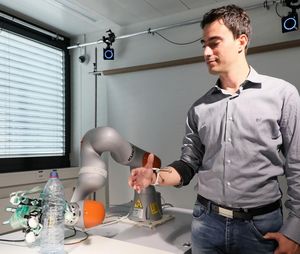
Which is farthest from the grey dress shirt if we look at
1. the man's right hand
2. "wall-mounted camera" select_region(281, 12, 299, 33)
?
"wall-mounted camera" select_region(281, 12, 299, 33)

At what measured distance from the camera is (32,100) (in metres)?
2.61

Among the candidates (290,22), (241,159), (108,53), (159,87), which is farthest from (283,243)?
(108,53)

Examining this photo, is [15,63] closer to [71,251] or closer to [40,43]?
[40,43]

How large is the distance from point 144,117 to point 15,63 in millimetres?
1233

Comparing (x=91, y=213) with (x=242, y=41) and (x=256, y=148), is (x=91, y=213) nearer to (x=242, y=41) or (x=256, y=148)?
(x=256, y=148)

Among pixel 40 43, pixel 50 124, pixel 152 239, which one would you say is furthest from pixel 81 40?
pixel 152 239

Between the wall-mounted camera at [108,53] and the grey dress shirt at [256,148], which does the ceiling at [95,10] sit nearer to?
the wall-mounted camera at [108,53]

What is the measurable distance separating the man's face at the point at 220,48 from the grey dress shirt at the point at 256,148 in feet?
0.34

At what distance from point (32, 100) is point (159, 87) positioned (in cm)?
119

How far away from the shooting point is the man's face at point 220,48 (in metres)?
1.12

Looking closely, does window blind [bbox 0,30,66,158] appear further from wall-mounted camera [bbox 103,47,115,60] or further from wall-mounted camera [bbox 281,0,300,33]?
wall-mounted camera [bbox 281,0,300,33]

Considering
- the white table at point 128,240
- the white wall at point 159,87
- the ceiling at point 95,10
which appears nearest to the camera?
the white table at point 128,240

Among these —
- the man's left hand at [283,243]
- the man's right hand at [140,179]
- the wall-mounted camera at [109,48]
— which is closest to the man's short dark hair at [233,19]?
the man's right hand at [140,179]

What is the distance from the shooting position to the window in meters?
2.41
